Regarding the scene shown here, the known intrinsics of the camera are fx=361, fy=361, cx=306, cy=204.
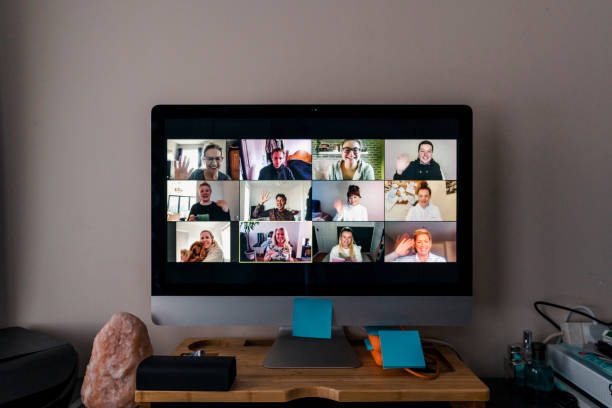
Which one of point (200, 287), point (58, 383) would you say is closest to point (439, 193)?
point (200, 287)

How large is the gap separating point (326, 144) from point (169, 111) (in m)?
0.38

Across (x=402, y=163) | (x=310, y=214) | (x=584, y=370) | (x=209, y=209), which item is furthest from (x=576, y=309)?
(x=209, y=209)

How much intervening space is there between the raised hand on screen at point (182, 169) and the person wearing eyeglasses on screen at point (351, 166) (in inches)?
13.2

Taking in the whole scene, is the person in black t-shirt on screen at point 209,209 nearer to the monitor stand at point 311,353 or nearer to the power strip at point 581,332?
the monitor stand at point 311,353

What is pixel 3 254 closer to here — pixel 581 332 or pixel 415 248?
pixel 415 248

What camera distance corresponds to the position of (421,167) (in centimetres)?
86

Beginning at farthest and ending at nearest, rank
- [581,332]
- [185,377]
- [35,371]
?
[581,332] < [35,371] < [185,377]

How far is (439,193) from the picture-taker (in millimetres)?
861

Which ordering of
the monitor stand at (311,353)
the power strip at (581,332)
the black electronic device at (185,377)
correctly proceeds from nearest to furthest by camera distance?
the black electronic device at (185,377)
the monitor stand at (311,353)
the power strip at (581,332)

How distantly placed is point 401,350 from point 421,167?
0.42 m

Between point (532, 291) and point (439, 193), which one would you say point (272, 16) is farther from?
point (532, 291)

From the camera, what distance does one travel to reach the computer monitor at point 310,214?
0.86m

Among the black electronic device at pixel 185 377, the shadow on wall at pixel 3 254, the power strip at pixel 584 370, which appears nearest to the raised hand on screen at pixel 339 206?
the black electronic device at pixel 185 377

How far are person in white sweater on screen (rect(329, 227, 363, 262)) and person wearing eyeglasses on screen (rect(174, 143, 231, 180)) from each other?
306mm
